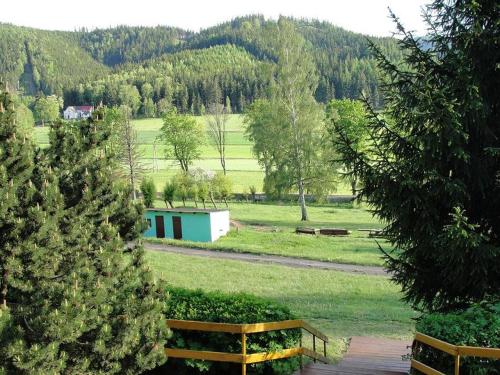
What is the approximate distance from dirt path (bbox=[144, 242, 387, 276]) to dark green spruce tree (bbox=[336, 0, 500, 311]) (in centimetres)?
1423

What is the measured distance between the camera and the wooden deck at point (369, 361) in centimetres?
895

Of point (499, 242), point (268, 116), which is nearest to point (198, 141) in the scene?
point (268, 116)

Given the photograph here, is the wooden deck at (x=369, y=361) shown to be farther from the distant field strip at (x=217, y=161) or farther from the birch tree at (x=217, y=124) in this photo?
the birch tree at (x=217, y=124)

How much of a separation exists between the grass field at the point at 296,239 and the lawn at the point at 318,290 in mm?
3423

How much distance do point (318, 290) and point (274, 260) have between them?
727 cm

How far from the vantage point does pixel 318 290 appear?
66.6ft

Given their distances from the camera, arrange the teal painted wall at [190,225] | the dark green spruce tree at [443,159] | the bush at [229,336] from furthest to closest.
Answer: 1. the teal painted wall at [190,225]
2. the dark green spruce tree at [443,159]
3. the bush at [229,336]

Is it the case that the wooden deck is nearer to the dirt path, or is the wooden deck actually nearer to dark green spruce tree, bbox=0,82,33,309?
dark green spruce tree, bbox=0,82,33,309

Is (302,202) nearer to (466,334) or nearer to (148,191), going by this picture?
(148,191)

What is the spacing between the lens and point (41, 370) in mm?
6469

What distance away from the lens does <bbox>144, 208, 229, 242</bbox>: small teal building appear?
34406 millimetres

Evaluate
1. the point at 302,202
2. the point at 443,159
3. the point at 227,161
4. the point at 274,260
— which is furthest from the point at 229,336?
the point at 227,161

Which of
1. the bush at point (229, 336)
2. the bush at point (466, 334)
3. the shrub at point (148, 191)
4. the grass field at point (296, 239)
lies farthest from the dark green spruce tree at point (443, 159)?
the shrub at point (148, 191)

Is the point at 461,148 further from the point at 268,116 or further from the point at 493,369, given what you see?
the point at 268,116
